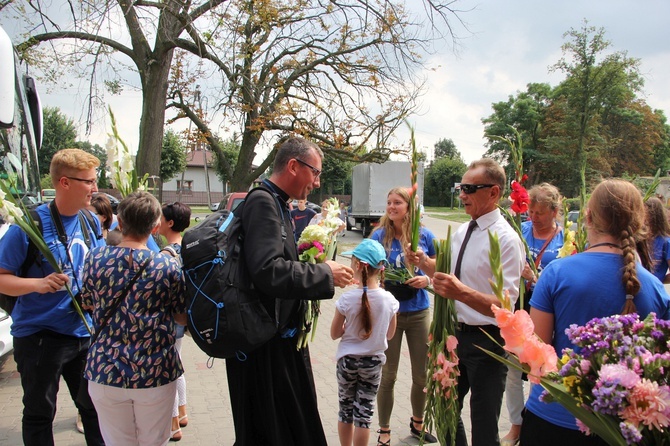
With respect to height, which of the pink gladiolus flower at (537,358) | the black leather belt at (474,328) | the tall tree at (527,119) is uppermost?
the tall tree at (527,119)

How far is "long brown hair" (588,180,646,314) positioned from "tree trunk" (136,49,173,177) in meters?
8.11

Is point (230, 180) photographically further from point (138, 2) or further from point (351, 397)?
point (351, 397)

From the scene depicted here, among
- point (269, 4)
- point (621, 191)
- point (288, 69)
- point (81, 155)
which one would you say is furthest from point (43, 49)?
point (621, 191)

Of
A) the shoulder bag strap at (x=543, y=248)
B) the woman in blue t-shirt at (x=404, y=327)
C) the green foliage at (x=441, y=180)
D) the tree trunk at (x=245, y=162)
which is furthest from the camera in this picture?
the green foliage at (x=441, y=180)

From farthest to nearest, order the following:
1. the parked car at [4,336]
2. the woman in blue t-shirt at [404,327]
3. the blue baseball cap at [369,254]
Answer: the parked car at [4,336]
the woman in blue t-shirt at [404,327]
the blue baseball cap at [369,254]

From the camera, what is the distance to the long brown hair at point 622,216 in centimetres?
185

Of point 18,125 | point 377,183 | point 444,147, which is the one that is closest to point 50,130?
point 377,183

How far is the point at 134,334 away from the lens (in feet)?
8.24

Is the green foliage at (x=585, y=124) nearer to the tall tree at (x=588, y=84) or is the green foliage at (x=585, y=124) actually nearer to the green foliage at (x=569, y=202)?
the tall tree at (x=588, y=84)

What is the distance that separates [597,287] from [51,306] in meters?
2.99

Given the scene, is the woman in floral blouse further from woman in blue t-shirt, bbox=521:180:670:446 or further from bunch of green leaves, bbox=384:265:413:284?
woman in blue t-shirt, bbox=521:180:670:446

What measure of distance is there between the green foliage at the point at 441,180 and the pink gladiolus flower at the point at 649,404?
2488 inches

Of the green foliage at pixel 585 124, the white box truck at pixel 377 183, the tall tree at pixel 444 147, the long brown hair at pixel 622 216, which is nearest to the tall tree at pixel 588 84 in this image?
the green foliage at pixel 585 124

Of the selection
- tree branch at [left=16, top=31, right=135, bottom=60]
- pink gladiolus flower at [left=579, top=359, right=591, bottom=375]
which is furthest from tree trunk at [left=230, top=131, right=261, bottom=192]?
pink gladiolus flower at [left=579, top=359, right=591, bottom=375]
